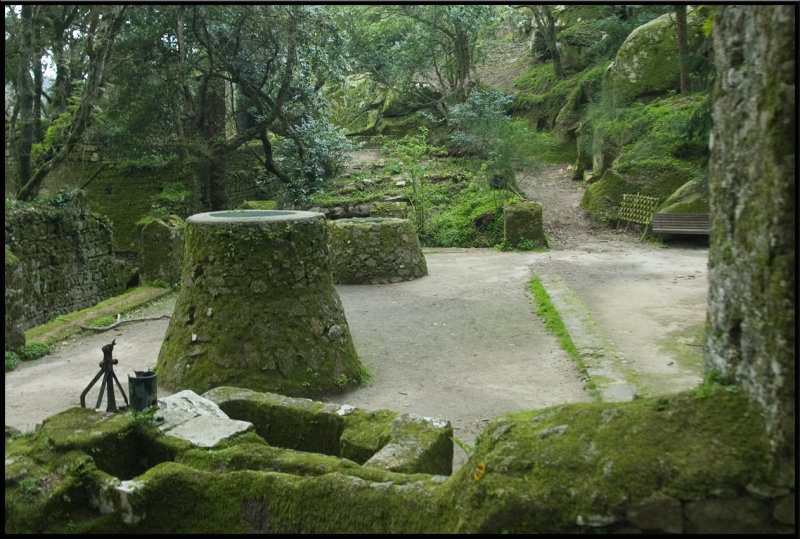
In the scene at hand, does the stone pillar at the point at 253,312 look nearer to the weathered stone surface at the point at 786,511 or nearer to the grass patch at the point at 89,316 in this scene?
the grass patch at the point at 89,316

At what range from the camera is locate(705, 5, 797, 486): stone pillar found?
192 cm

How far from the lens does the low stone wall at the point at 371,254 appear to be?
456 inches

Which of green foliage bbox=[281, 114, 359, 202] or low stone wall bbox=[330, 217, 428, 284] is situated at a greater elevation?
green foliage bbox=[281, 114, 359, 202]

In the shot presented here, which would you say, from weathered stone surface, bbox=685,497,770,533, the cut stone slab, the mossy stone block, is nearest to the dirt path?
the cut stone slab

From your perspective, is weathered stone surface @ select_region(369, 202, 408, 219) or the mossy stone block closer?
weathered stone surface @ select_region(369, 202, 408, 219)

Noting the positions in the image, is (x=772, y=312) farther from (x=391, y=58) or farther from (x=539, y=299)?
(x=391, y=58)

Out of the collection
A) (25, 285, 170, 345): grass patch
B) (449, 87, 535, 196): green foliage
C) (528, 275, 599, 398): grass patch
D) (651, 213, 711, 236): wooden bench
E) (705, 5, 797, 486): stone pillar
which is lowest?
(528, 275, 599, 398): grass patch

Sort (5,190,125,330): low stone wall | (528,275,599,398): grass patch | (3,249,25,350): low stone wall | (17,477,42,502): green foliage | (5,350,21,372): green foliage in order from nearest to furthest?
1. (17,477,42,502): green foliage
2. (528,275,599,398): grass patch
3. (5,350,21,372): green foliage
4. (3,249,25,350): low stone wall
5. (5,190,125,330): low stone wall

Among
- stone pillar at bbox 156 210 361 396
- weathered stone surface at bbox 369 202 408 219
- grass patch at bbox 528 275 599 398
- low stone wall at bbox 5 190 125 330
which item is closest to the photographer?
stone pillar at bbox 156 210 361 396

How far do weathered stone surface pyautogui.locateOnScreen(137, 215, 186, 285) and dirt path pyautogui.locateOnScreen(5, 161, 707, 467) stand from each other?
43.3 inches

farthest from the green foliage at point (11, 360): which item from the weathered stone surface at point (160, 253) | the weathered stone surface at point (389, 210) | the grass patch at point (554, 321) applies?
the weathered stone surface at point (389, 210)

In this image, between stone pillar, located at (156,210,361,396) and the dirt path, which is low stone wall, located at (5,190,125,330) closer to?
the dirt path

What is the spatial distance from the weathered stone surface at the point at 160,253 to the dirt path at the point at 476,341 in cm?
110

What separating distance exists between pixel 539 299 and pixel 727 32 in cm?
742
